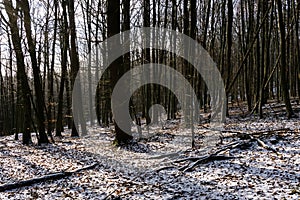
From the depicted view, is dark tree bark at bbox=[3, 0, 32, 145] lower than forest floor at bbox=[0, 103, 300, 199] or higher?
higher

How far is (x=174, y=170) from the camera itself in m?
7.89

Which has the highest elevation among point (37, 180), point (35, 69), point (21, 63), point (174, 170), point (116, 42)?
point (116, 42)

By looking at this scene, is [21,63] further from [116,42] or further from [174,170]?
[174,170]

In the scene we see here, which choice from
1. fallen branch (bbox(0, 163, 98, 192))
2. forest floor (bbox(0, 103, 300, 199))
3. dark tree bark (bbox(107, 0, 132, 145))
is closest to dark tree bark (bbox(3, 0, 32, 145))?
forest floor (bbox(0, 103, 300, 199))

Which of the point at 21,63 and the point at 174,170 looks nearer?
the point at 174,170

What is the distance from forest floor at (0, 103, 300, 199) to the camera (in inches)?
242

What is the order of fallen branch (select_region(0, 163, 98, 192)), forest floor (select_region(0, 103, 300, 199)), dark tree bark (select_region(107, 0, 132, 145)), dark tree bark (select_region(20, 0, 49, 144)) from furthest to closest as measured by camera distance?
dark tree bark (select_region(20, 0, 49, 144))
dark tree bark (select_region(107, 0, 132, 145))
fallen branch (select_region(0, 163, 98, 192))
forest floor (select_region(0, 103, 300, 199))

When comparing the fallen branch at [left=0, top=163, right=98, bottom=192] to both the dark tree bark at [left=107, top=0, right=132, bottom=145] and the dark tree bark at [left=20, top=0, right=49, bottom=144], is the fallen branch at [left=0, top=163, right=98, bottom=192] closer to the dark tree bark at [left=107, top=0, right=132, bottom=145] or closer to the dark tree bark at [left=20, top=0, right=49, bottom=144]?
the dark tree bark at [left=107, top=0, right=132, bottom=145]

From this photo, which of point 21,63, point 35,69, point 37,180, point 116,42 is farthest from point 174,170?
point 35,69

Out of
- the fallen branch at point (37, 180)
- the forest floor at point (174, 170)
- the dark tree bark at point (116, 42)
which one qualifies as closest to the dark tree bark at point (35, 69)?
the forest floor at point (174, 170)

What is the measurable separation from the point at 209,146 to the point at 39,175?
590 cm

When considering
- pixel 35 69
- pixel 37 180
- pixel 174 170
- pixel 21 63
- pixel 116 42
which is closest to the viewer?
pixel 174 170

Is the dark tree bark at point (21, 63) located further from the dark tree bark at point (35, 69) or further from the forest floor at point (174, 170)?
the forest floor at point (174, 170)

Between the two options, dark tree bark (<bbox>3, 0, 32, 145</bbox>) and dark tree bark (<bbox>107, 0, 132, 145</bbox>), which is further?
dark tree bark (<bbox>3, 0, 32, 145</bbox>)
